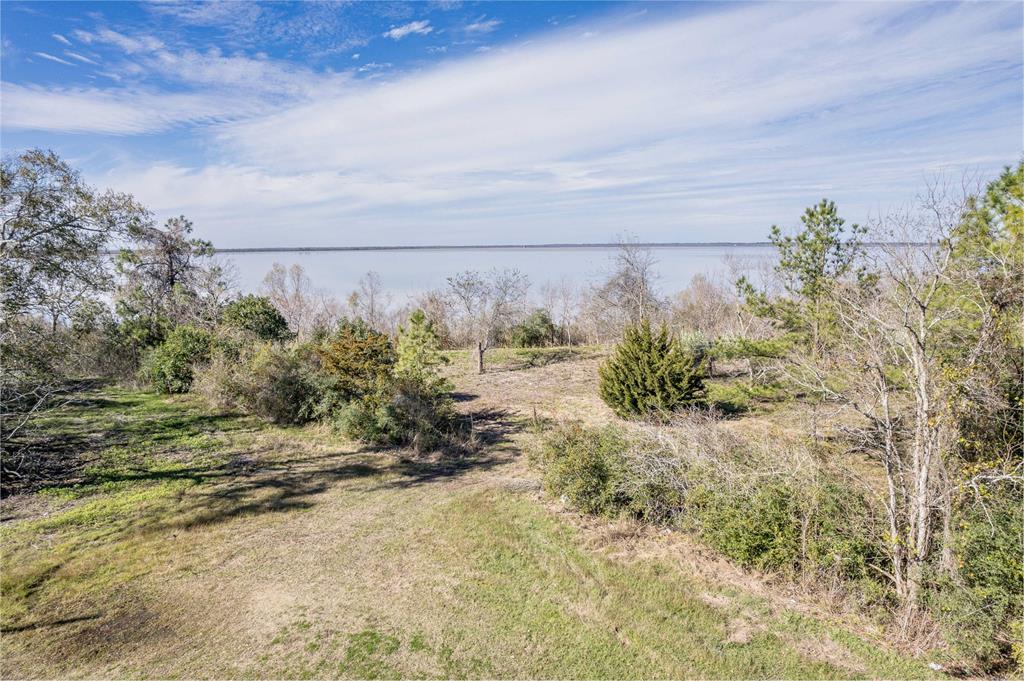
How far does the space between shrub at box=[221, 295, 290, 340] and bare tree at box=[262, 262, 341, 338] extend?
733 centimetres

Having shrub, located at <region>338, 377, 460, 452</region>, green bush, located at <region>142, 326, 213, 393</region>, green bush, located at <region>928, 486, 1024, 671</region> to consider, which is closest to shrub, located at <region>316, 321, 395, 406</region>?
shrub, located at <region>338, 377, 460, 452</region>

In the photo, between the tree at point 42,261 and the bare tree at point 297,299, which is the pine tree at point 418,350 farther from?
the bare tree at point 297,299

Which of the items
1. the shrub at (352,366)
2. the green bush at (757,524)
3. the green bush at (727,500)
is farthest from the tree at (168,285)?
the green bush at (757,524)

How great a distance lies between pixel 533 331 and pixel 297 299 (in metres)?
14.0

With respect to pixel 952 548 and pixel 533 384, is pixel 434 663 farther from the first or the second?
pixel 533 384

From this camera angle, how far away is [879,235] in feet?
24.3

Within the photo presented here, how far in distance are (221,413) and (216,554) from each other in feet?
28.0

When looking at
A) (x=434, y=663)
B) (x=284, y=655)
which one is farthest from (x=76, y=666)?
(x=434, y=663)

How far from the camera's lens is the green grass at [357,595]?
211 inches

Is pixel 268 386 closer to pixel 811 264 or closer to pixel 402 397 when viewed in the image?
pixel 402 397

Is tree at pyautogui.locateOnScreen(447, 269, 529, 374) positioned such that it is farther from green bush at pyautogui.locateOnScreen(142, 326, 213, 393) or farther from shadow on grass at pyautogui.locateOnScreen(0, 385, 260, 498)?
shadow on grass at pyautogui.locateOnScreen(0, 385, 260, 498)

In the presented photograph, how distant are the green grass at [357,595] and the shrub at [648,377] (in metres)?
4.83

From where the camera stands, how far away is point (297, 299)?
30391 mm

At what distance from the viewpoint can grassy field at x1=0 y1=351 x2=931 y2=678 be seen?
538 cm
